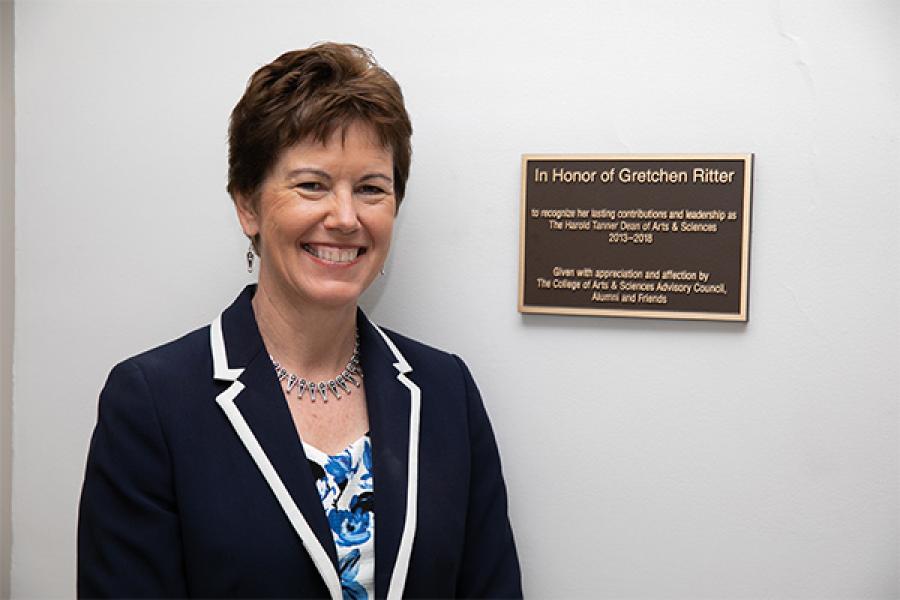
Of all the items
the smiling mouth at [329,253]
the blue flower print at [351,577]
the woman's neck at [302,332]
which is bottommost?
the blue flower print at [351,577]

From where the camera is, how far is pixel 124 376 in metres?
1.65

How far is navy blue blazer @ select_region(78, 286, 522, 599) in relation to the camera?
159 cm

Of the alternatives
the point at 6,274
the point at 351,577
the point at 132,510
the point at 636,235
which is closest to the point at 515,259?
the point at 636,235

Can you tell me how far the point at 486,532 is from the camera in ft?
6.14

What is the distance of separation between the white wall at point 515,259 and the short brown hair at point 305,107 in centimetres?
31

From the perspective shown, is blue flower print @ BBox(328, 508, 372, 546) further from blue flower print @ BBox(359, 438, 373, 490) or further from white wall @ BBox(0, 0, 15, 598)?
white wall @ BBox(0, 0, 15, 598)

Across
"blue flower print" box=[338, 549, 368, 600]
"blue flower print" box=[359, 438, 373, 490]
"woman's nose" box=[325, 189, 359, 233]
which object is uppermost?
"woman's nose" box=[325, 189, 359, 233]

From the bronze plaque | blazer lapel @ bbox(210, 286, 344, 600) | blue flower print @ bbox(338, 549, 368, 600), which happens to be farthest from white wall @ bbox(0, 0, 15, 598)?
the bronze plaque

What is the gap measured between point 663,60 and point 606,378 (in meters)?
0.66

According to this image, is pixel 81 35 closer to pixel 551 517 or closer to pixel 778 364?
pixel 551 517

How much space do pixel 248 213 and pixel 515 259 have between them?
573 millimetres

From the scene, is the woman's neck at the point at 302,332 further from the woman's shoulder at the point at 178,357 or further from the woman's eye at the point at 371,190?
the woman's eye at the point at 371,190

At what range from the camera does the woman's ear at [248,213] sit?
1.76m

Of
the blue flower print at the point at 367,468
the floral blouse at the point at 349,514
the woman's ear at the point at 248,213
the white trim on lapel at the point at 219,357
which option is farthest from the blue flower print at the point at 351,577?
the woman's ear at the point at 248,213
